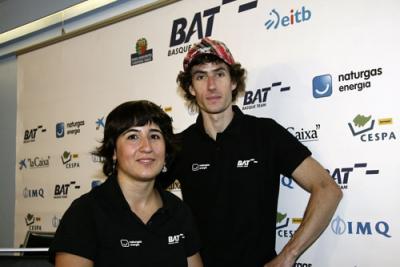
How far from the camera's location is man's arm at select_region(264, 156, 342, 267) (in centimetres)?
179

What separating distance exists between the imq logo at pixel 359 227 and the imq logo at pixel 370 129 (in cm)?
40

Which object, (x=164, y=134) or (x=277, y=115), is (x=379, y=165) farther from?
(x=164, y=134)

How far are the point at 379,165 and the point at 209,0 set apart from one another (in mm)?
1445

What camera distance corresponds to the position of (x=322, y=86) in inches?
88.4

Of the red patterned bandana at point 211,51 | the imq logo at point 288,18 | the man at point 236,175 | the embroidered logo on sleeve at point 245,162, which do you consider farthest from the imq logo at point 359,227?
the imq logo at point 288,18

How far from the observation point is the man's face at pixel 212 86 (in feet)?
6.70

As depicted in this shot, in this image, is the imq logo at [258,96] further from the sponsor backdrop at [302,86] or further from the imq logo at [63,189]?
the imq logo at [63,189]

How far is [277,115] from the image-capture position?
7.87 feet

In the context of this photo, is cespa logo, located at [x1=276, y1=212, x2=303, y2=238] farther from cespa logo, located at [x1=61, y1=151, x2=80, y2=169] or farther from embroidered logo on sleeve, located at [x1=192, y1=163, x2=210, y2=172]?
cespa logo, located at [x1=61, y1=151, x2=80, y2=169]

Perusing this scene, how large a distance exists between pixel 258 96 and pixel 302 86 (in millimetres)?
275

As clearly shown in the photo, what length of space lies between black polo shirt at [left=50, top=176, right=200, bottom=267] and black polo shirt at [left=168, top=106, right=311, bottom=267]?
0.31 metres

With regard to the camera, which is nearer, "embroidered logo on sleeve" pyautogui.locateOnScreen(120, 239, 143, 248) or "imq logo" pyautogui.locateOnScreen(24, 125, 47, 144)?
"embroidered logo on sleeve" pyautogui.locateOnScreen(120, 239, 143, 248)

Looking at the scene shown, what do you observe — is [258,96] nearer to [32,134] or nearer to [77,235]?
[77,235]

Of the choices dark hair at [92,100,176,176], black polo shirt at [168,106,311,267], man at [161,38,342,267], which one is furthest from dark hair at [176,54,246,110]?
dark hair at [92,100,176,176]
